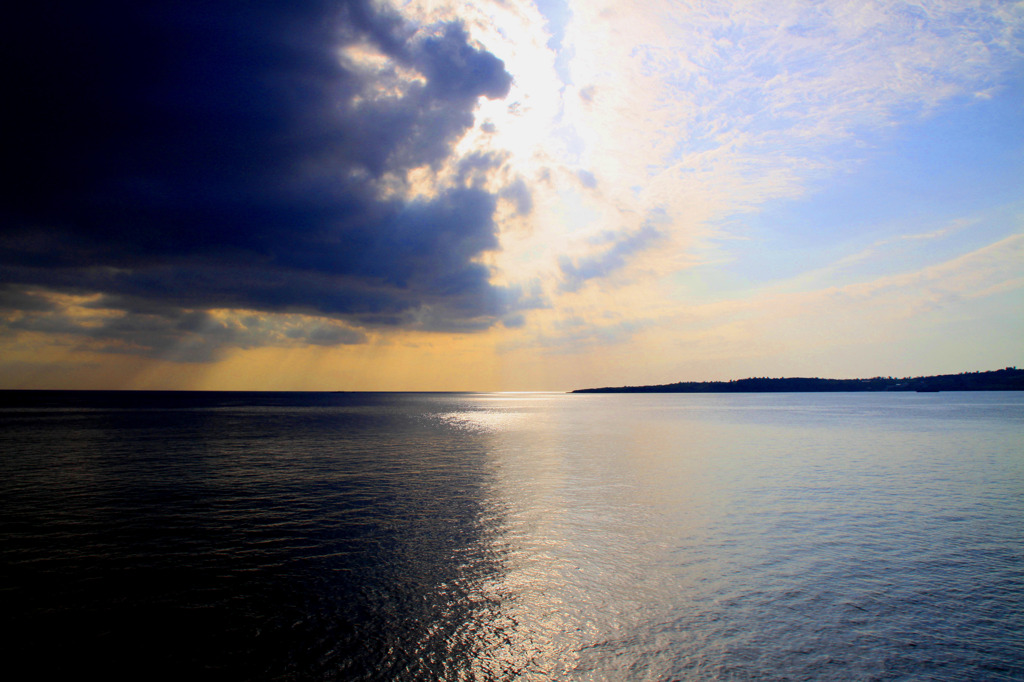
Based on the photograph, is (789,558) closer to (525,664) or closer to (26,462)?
(525,664)

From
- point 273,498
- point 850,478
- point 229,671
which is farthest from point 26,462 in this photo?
point 850,478

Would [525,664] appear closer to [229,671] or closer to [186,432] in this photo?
[229,671]

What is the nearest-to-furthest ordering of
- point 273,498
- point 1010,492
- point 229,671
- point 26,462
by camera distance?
point 229,671
point 273,498
point 1010,492
point 26,462

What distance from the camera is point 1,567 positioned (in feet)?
57.2

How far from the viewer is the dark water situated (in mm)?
11922

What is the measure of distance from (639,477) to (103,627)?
3219 cm

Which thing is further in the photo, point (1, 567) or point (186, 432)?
point (186, 432)

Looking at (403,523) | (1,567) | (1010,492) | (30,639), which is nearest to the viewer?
(30,639)

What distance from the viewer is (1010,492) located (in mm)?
31438

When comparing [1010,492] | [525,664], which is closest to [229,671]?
[525,664]

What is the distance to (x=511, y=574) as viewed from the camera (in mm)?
17219

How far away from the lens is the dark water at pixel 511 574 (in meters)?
11.9

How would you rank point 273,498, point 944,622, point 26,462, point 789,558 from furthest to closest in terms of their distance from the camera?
point 26,462
point 273,498
point 789,558
point 944,622

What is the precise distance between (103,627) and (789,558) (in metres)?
22.3
